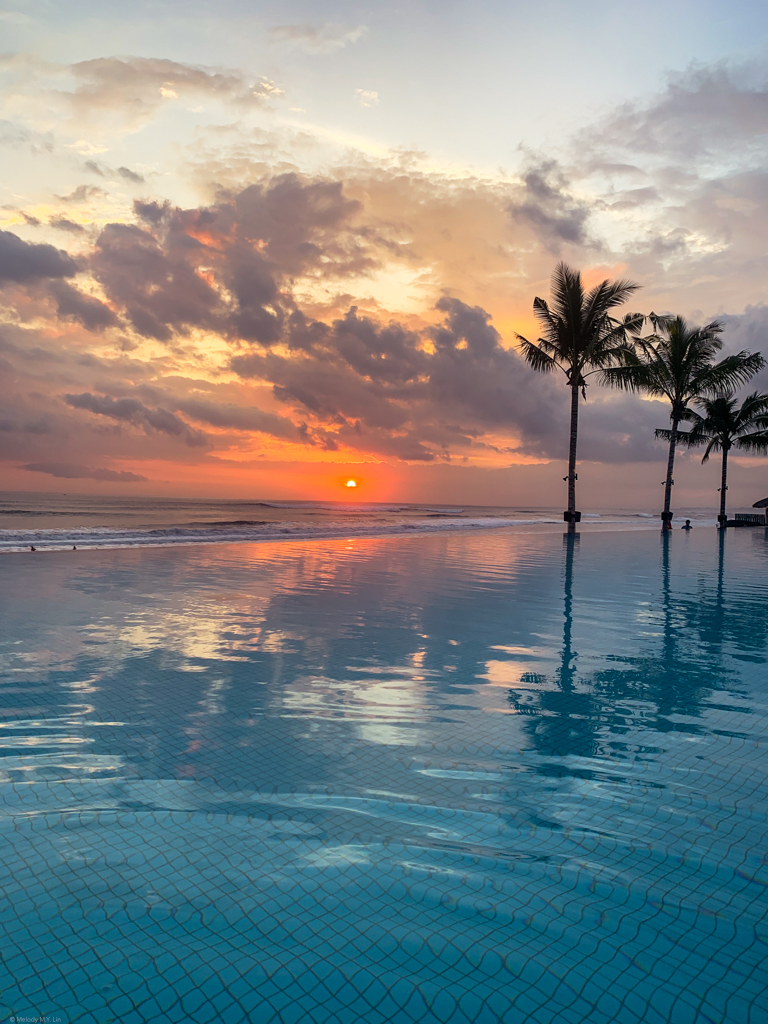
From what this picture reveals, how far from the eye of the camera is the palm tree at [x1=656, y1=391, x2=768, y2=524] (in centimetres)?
3177

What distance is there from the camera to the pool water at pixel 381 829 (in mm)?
2043

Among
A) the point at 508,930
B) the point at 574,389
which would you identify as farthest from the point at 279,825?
the point at 574,389

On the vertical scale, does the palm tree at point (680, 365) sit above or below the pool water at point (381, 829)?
above

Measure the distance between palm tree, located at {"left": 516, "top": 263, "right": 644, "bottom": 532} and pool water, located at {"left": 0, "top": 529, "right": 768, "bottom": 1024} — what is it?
68.7 feet

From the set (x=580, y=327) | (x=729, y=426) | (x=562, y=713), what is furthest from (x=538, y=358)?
(x=562, y=713)

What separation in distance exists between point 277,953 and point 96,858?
1.07 m

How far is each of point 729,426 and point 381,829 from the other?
3599cm

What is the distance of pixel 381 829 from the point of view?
293 cm

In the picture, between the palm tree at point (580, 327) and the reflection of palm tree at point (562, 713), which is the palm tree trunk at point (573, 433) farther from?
the reflection of palm tree at point (562, 713)

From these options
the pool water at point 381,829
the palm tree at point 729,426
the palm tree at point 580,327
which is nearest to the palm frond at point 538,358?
the palm tree at point 580,327

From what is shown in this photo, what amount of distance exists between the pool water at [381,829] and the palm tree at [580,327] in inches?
825

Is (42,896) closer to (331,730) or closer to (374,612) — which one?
(331,730)

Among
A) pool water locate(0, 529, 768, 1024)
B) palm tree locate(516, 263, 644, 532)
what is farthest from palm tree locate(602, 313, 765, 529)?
pool water locate(0, 529, 768, 1024)

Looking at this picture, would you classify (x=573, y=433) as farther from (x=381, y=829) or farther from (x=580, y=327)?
(x=381, y=829)
